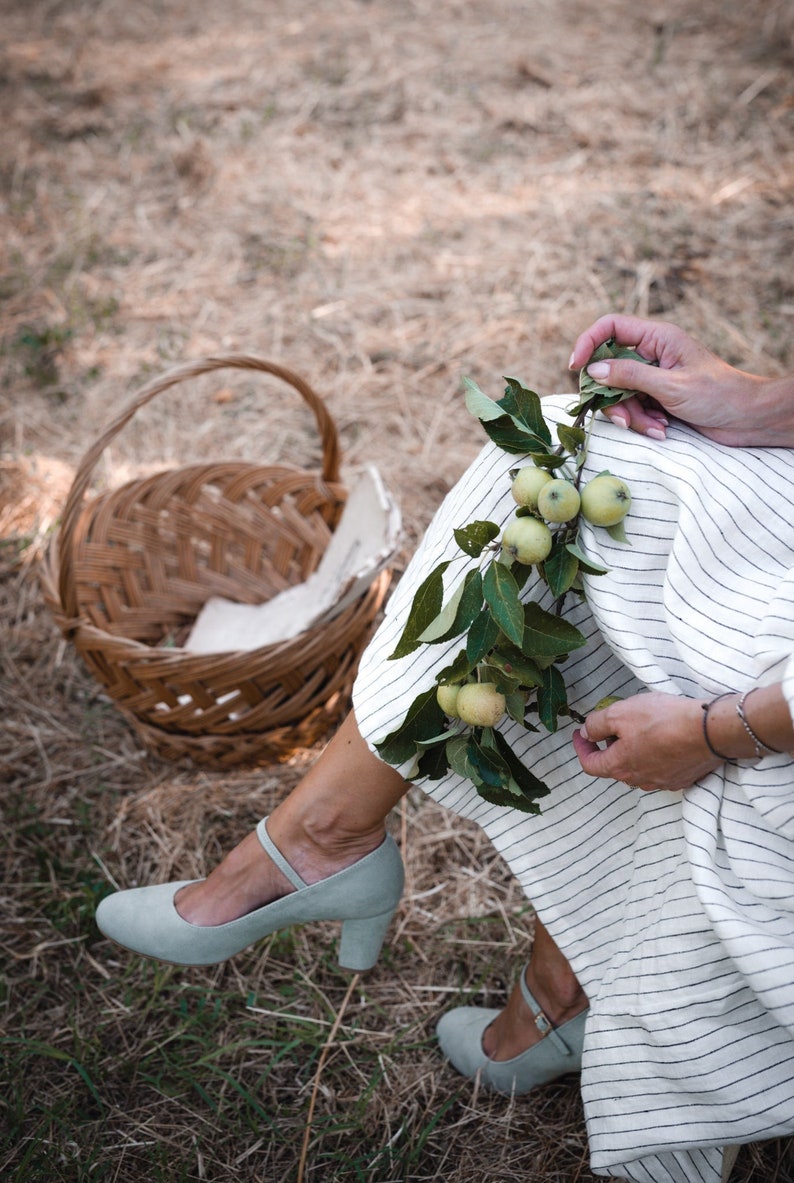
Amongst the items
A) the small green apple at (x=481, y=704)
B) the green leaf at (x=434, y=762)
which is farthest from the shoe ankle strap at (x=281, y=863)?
the small green apple at (x=481, y=704)

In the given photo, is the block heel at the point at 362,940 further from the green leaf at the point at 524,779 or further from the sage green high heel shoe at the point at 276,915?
the green leaf at the point at 524,779

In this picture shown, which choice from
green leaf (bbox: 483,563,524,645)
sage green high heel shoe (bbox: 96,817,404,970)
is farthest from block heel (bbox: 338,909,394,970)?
green leaf (bbox: 483,563,524,645)

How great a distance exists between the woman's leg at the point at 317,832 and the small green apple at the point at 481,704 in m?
0.16

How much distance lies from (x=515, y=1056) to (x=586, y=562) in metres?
0.66

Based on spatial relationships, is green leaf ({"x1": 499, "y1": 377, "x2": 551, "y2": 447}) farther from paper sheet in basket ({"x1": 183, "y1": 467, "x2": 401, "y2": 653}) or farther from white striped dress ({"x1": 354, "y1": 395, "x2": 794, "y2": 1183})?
paper sheet in basket ({"x1": 183, "y1": 467, "x2": 401, "y2": 653})

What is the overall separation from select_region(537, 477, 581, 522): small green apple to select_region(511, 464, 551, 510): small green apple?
0.05 feet

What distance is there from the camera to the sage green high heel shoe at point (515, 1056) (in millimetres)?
1080

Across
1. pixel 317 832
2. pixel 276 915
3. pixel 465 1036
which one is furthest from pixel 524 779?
pixel 465 1036

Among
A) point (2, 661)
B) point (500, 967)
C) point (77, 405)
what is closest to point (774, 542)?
point (500, 967)

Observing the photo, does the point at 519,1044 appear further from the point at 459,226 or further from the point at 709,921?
the point at 459,226

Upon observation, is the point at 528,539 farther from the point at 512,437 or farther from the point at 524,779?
the point at 524,779

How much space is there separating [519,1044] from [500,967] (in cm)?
20

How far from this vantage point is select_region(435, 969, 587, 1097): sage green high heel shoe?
108cm

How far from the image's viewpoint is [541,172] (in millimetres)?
2842
